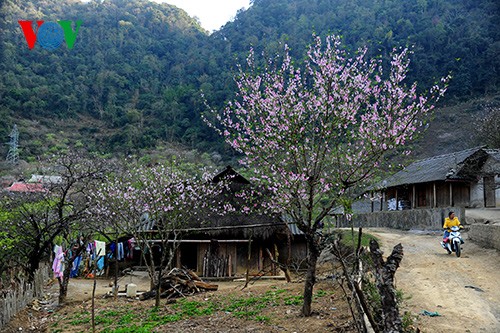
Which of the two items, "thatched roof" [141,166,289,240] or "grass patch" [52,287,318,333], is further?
"thatched roof" [141,166,289,240]

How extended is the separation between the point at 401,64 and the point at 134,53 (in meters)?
69.2

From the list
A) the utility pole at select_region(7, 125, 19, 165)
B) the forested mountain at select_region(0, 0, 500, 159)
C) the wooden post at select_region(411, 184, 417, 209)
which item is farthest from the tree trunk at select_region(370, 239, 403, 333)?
the utility pole at select_region(7, 125, 19, 165)

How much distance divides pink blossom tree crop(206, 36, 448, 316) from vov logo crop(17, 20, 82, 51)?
6270 mm

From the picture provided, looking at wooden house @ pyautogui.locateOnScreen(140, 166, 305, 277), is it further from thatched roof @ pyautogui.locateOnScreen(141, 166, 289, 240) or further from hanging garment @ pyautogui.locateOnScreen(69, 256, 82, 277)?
hanging garment @ pyautogui.locateOnScreen(69, 256, 82, 277)

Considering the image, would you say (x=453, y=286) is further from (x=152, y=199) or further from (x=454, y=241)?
(x=152, y=199)

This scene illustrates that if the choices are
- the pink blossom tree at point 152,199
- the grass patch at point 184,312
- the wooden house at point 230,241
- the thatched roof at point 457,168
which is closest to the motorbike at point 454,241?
the grass patch at point 184,312

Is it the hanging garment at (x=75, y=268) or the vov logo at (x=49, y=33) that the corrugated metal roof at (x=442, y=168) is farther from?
the vov logo at (x=49, y=33)

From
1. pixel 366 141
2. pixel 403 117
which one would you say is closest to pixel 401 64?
pixel 403 117

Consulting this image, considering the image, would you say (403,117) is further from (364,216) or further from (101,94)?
(101,94)

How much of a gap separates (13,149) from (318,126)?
4838 centimetres

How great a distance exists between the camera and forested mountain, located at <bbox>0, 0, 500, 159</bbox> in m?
52.9

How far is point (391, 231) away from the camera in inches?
887

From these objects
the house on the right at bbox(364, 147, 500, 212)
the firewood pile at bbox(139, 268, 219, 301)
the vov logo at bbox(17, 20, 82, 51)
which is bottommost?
the firewood pile at bbox(139, 268, 219, 301)

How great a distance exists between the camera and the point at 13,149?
47719mm
